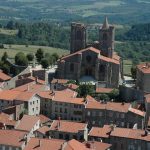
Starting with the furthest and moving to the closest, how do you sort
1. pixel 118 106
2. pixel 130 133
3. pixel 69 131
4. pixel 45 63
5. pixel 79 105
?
pixel 45 63 < pixel 79 105 < pixel 118 106 < pixel 69 131 < pixel 130 133

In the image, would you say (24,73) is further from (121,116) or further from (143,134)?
(143,134)

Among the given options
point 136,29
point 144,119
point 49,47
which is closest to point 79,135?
point 144,119

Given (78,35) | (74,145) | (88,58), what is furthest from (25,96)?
(78,35)

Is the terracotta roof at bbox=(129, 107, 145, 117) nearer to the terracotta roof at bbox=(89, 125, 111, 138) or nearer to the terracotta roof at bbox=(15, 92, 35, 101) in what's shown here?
the terracotta roof at bbox=(89, 125, 111, 138)

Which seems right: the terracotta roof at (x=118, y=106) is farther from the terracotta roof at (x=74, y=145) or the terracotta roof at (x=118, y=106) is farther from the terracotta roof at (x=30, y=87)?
the terracotta roof at (x=30, y=87)

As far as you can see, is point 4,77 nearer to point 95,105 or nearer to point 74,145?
point 95,105

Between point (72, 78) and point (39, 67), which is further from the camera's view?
point (39, 67)
